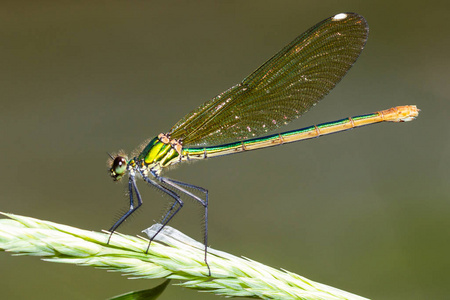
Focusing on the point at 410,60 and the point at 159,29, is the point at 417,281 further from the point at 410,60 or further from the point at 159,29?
the point at 159,29

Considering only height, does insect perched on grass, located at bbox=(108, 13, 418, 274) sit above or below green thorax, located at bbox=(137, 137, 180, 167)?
above

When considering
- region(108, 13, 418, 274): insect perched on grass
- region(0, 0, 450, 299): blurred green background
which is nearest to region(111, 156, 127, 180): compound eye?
region(108, 13, 418, 274): insect perched on grass

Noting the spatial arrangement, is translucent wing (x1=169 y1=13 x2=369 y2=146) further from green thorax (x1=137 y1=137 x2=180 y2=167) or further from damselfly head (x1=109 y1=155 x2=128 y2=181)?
damselfly head (x1=109 y1=155 x2=128 y2=181)

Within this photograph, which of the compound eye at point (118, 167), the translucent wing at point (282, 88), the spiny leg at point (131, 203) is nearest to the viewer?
the spiny leg at point (131, 203)

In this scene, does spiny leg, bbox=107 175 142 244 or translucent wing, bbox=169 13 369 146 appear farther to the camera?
translucent wing, bbox=169 13 369 146

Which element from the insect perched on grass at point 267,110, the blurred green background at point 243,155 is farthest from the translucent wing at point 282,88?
the blurred green background at point 243,155

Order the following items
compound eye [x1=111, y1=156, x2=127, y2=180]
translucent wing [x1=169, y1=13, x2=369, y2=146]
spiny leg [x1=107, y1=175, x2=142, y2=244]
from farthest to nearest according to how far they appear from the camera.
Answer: translucent wing [x1=169, y1=13, x2=369, y2=146]
compound eye [x1=111, y1=156, x2=127, y2=180]
spiny leg [x1=107, y1=175, x2=142, y2=244]

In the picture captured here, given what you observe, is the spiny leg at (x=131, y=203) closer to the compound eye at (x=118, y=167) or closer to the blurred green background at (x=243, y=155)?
the compound eye at (x=118, y=167)
